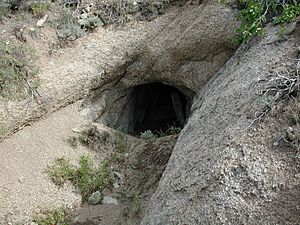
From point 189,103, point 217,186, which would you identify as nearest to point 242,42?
point 189,103

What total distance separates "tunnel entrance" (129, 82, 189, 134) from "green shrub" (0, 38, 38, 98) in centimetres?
184

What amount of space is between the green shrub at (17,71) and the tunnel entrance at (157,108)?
1.84m

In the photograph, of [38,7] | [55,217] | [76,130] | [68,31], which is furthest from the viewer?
[38,7]

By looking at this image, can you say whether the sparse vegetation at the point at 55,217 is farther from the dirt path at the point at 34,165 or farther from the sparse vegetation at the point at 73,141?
the sparse vegetation at the point at 73,141

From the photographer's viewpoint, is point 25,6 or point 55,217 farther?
point 25,6

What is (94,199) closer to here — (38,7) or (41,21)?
(41,21)

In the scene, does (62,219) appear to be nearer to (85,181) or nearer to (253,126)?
(85,181)

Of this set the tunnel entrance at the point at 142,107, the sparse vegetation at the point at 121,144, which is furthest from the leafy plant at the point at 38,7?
the sparse vegetation at the point at 121,144

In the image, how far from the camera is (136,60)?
6918 millimetres

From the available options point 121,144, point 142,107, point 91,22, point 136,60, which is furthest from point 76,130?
point 142,107

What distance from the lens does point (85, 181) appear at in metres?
6.01

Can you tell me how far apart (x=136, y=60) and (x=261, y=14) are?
1.91 m

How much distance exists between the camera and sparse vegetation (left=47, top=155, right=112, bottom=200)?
5953mm

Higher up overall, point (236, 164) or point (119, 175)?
point (236, 164)
